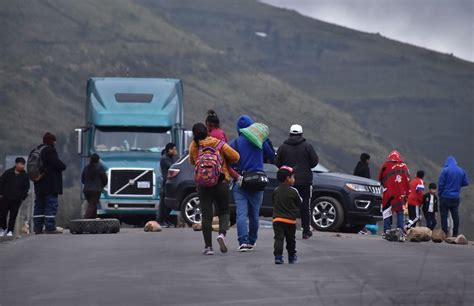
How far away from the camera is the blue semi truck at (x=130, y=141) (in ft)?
109

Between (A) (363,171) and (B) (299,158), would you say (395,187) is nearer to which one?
(B) (299,158)

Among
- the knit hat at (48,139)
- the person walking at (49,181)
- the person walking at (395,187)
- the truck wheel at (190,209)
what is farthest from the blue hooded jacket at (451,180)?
the knit hat at (48,139)

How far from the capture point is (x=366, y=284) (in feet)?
47.9

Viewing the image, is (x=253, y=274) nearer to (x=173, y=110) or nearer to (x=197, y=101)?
(x=173, y=110)

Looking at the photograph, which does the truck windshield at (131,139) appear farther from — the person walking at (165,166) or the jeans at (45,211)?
the jeans at (45,211)

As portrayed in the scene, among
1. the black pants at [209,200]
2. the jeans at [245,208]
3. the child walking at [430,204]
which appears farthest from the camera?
the child walking at [430,204]

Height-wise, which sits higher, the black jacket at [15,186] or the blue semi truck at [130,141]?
the blue semi truck at [130,141]

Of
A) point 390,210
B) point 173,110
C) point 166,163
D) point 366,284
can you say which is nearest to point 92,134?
point 173,110

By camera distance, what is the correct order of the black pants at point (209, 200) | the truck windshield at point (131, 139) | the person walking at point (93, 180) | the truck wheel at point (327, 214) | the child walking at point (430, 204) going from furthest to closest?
the truck windshield at point (131, 139) → the child walking at point (430, 204) → the person walking at point (93, 180) → the truck wheel at point (327, 214) → the black pants at point (209, 200)

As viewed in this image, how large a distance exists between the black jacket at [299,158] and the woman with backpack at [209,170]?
3.07 meters

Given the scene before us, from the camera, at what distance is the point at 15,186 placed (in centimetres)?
2561

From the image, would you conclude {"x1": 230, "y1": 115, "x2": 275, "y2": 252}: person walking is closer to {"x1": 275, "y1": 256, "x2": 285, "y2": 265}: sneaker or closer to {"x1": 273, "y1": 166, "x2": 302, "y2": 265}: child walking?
{"x1": 273, "y1": 166, "x2": 302, "y2": 265}: child walking

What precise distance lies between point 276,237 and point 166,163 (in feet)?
39.1

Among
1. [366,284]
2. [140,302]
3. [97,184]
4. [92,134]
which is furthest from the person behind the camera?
[92,134]
